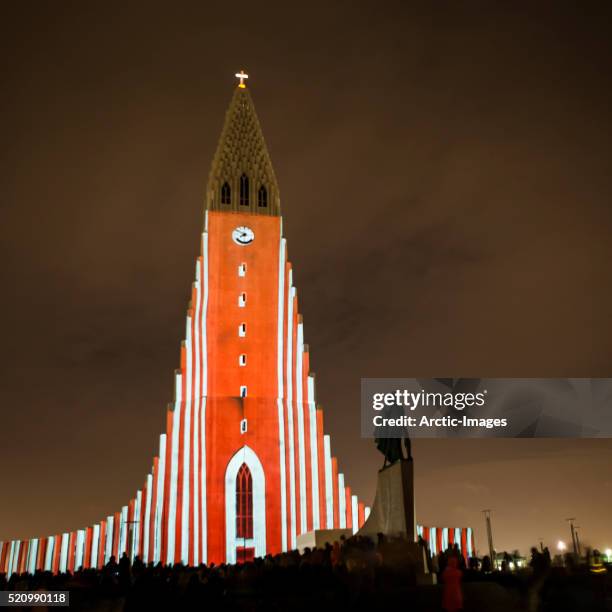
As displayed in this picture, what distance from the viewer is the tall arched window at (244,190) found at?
46.8 metres

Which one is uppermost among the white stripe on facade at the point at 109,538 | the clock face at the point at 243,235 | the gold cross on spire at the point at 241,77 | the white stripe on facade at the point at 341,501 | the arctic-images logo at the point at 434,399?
the gold cross on spire at the point at 241,77

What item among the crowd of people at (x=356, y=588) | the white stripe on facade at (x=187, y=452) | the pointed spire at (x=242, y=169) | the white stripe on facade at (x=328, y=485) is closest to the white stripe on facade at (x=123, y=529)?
the white stripe on facade at (x=187, y=452)

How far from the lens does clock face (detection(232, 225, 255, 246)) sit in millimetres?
45531

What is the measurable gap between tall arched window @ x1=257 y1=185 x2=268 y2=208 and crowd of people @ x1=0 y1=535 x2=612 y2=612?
32894 millimetres

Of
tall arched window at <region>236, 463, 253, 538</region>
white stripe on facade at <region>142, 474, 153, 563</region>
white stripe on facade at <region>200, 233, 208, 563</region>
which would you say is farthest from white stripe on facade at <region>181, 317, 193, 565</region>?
tall arched window at <region>236, 463, 253, 538</region>

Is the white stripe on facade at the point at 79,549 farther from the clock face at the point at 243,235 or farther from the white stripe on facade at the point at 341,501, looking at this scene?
the clock face at the point at 243,235

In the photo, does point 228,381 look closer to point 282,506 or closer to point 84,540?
point 282,506

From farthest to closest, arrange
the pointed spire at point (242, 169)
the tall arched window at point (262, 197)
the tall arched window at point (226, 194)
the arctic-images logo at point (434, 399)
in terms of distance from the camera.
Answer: the tall arched window at point (262, 197) < the pointed spire at point (242, 169) < the tall arched window at point (226, 194) < the arctic-images logo at point (434, 399)

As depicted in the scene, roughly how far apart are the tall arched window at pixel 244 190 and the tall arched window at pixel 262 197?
77 cm

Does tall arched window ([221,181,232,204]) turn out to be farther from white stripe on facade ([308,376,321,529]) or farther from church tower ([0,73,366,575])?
white stripe on facade ([308,376,321,529])

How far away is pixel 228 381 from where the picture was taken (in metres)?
42.5

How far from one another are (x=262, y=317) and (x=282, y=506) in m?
11.1

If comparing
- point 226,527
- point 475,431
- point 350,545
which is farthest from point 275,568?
point 226,527

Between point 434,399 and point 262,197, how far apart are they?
2074cm
